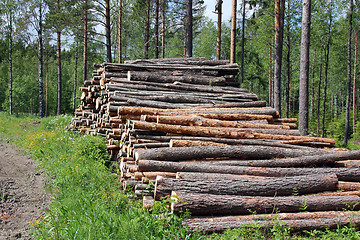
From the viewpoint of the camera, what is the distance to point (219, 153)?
18.6ft

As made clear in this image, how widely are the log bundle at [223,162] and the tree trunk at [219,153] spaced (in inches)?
A: 0.7

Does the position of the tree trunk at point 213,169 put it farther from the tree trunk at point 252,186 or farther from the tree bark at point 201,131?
the tree bark at point 201,131

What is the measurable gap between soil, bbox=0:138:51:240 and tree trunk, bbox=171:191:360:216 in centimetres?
272

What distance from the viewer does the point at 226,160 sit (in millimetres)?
5734

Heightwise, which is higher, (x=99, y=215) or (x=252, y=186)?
(x=252, y=186)

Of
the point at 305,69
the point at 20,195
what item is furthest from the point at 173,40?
the point at 20,195

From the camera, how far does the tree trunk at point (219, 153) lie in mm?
5484

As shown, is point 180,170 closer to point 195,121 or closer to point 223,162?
point 223,162

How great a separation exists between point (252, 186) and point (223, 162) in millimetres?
819

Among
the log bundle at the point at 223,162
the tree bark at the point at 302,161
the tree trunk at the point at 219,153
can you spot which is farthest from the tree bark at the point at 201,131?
the tree bark at the point at 302,161

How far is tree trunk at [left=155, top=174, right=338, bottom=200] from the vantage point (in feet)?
15.2

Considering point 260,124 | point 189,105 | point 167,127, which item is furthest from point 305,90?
point 167,127

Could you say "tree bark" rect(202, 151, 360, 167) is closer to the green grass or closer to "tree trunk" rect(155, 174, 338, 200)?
"tree trunk" rect(155, 174, 338, 200)

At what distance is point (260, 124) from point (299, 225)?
3.22 metres
